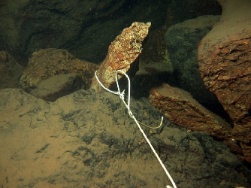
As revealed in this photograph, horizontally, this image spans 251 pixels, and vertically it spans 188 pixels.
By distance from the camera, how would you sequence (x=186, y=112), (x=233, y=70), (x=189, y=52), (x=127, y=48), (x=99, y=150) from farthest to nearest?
(x=189, y=52), (x=186, y=112), (x=127, y=48), (x=99, y=150), (x=233, y=70)

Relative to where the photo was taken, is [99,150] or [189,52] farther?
[189,52]

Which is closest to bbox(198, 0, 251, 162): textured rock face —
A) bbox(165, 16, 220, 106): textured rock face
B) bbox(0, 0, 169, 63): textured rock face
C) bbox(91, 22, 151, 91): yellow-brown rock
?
bbox(91, 22, 151, 91): yellow-brown rock

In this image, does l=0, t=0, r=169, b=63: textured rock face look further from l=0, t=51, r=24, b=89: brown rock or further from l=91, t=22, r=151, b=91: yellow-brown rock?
l=91, t=22, r=151, b=91: yellow-brown rock

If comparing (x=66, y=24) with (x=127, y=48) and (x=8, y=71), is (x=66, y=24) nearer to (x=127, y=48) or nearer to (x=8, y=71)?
(x=8, y=71)

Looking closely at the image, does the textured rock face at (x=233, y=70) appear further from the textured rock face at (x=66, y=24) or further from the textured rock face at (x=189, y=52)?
the textured rock face at (x=66, y=24)

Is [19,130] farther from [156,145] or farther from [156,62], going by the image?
[156,62]

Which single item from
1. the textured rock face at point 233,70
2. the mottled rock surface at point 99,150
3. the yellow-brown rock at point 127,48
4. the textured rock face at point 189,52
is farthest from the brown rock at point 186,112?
the yellow-brown rock at point 127,48

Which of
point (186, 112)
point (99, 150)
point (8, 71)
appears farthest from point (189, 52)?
point (8, 71)
